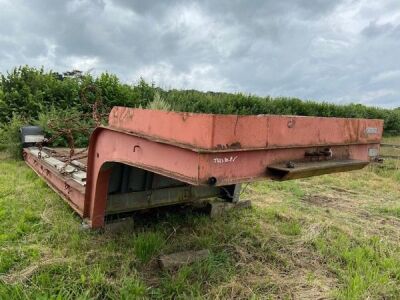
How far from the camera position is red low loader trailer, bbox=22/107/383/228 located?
2168 mm

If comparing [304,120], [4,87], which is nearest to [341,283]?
[304,120]

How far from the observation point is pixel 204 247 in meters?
3.64

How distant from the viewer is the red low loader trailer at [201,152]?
2.17 metres

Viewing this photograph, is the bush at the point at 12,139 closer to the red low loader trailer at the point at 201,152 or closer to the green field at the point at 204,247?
the green field at the point at 204,247

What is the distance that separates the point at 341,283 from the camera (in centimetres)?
322

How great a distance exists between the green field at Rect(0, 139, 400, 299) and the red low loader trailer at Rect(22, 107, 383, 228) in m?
0.41

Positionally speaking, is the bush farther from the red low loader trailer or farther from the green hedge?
the red low loader trailer

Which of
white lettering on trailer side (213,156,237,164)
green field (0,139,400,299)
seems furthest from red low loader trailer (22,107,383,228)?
green field (0,139,400,299)

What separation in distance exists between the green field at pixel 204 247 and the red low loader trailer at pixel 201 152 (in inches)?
15.9

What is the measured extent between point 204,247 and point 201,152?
180 centimetres

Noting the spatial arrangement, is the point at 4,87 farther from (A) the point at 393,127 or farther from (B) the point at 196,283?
(A) the point at 393,127

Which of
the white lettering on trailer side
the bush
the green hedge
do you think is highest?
the green hedge

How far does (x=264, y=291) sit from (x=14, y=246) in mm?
2230

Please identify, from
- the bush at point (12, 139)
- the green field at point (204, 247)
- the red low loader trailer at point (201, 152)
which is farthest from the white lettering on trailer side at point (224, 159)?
the bush at point (12, 139)
